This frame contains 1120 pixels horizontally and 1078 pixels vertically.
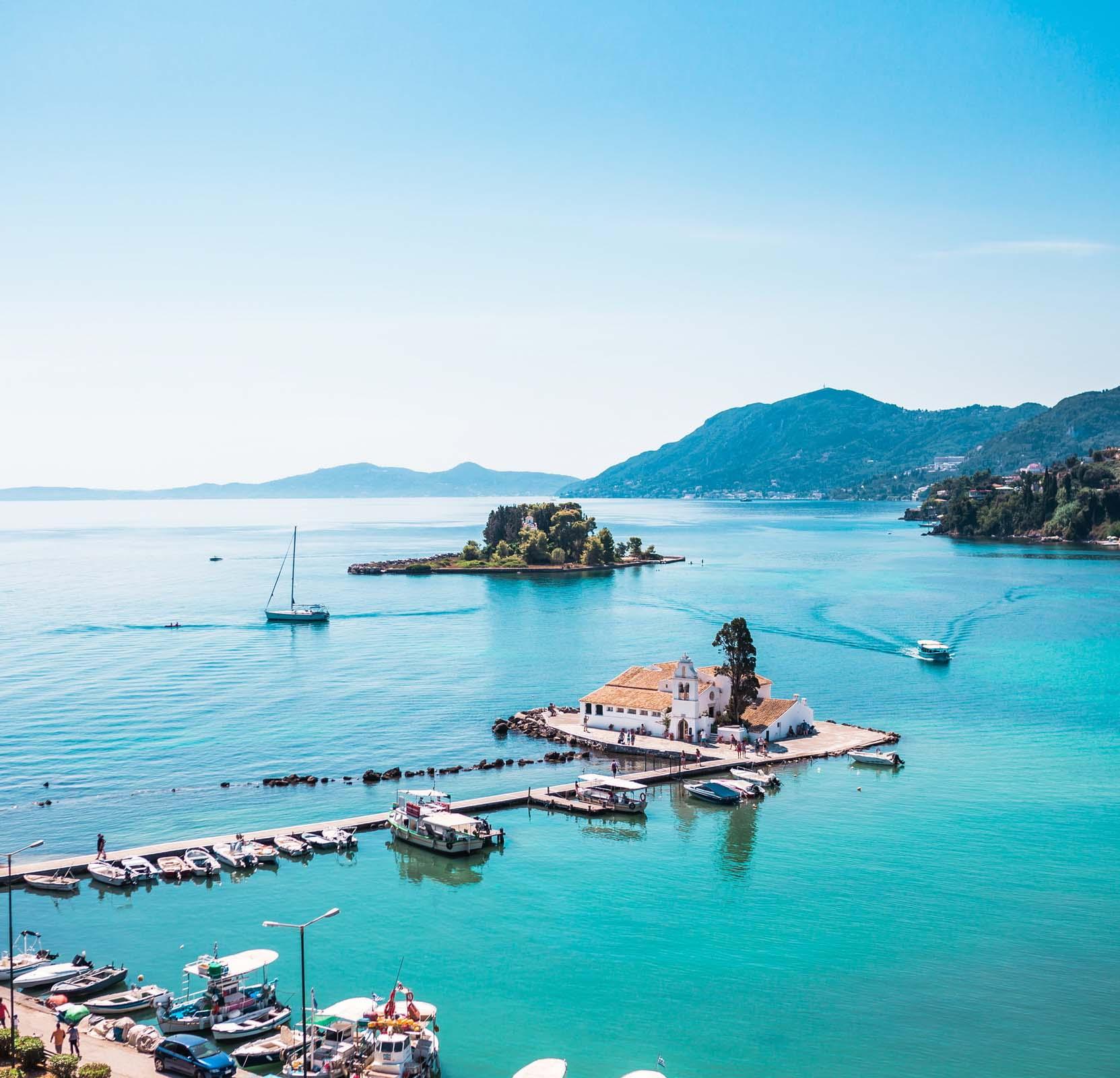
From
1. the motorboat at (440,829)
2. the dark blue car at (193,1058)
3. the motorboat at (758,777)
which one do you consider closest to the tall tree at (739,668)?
the motorboat at (758,777)

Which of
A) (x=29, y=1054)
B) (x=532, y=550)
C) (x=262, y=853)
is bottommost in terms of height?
(x=262, y=853)

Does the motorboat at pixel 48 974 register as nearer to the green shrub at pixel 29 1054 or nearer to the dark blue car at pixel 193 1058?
the dark blue car at pixel 193 1058

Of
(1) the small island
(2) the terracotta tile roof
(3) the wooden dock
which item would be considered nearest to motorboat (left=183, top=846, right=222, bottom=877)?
(3) the wooden dock

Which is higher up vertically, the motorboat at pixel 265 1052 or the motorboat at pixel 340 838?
the motorboat at pixel 340 838

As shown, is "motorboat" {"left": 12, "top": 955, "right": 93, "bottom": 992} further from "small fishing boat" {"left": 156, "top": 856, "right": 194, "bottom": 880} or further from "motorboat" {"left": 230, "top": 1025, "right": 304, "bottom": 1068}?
"small fishing boat" {"left": 156, "top": 856, "right": 194, "bottom": 880}

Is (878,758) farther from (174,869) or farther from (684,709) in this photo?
(174,869)

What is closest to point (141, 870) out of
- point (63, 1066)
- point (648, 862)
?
point (63, 1066)
